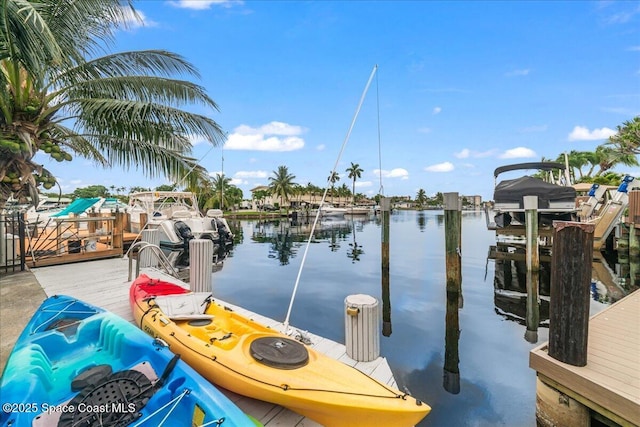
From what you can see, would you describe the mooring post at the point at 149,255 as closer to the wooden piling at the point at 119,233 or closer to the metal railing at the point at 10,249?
the wooden piling at the point at 119,233

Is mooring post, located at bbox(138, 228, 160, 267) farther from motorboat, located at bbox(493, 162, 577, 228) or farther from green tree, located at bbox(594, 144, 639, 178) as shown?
green tree, located at bbox(594, 144, 639, 178)

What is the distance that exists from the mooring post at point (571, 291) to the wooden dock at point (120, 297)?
1.86m

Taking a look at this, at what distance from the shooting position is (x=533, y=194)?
11078mm

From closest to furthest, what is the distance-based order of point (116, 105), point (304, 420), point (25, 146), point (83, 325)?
point (304, 420) → point (83, 325) → point (25, 146) → point (116, 105)

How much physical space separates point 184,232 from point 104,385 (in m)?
12.9

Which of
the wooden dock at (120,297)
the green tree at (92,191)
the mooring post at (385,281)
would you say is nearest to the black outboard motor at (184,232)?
the wooden dock at (120,297)

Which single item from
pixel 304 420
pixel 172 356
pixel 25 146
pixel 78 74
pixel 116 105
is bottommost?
pixel 304 420

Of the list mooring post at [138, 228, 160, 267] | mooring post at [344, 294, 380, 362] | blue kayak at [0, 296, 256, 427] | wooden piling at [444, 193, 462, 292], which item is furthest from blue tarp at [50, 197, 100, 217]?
wooden piling at [444, 193, 462, 292]

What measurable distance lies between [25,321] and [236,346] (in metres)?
4.14

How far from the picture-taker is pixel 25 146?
19.0 feet

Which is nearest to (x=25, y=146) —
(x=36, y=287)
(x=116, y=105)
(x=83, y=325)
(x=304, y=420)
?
(x=116, y=105)

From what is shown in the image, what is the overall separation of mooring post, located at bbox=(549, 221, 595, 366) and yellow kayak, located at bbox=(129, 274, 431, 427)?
1.86 metres

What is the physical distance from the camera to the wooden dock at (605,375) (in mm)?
2633

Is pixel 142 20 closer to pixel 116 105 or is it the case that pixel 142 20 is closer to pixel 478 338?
pixel 116 105
